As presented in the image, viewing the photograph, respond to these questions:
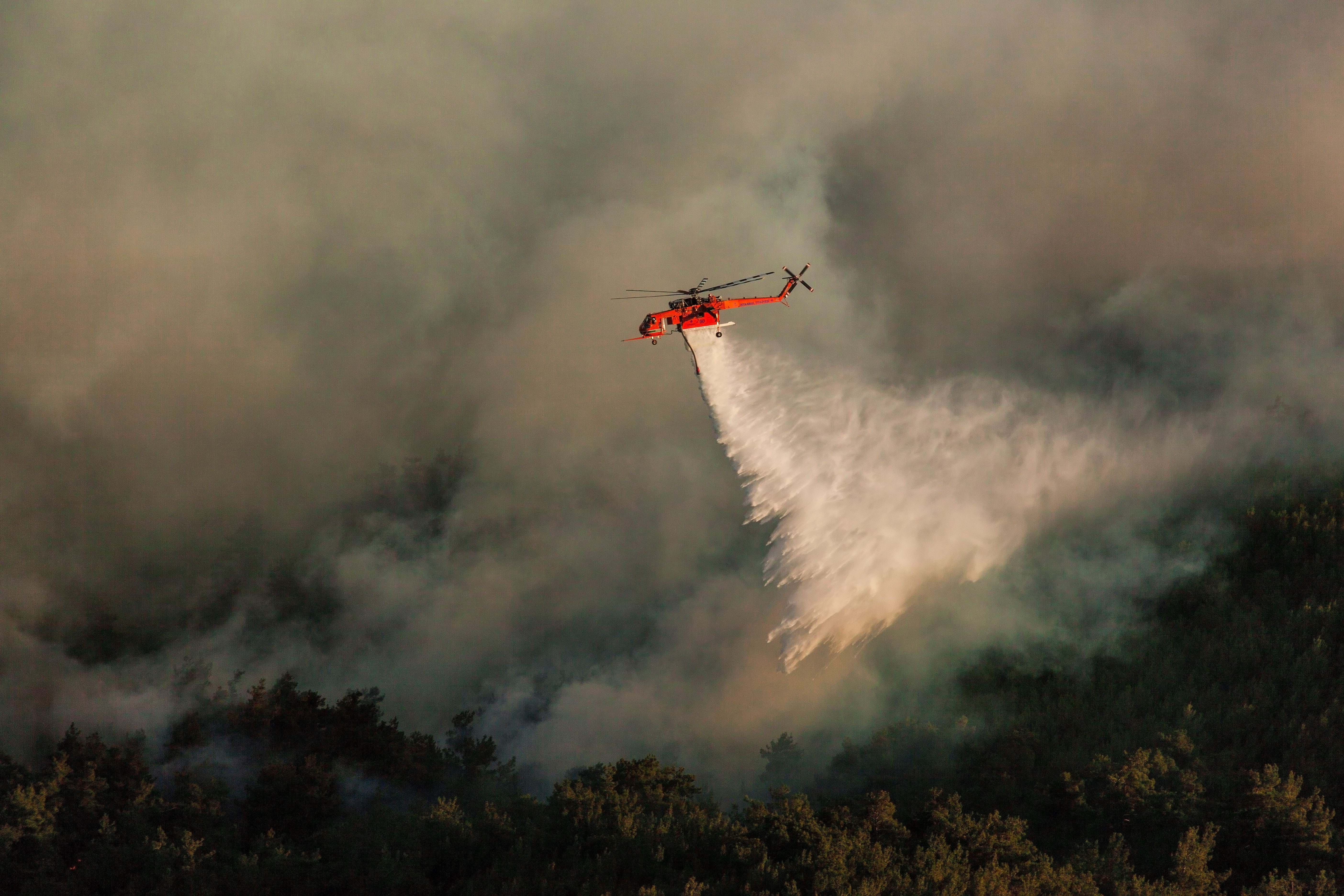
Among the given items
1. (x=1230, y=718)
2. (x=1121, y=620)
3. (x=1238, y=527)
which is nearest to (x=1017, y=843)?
(x=1230, y=718)

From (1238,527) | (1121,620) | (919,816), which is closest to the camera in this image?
(919,816)

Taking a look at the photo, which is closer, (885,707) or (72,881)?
(72,881)

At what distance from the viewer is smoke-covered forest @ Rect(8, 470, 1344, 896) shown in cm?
8081

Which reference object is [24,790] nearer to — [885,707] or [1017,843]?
→ [1017,843]

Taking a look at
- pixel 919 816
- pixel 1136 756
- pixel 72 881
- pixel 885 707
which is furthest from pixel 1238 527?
pixel 72 881

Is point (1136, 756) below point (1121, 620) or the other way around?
below

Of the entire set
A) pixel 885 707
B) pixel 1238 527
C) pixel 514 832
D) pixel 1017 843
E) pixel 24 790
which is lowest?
pixel 1017 843

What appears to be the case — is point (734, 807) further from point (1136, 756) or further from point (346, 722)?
point (346, 722)

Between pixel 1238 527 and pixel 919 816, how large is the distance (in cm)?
11343

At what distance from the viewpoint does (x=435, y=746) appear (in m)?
127

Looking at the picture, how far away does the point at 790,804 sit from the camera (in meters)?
86.4

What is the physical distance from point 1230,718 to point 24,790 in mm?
126619

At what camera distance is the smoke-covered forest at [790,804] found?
265 ft

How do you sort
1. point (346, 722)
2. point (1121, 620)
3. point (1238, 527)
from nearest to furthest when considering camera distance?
1. point (346, 722)
2. point (1121, 620)
3. point (1238, 527)
